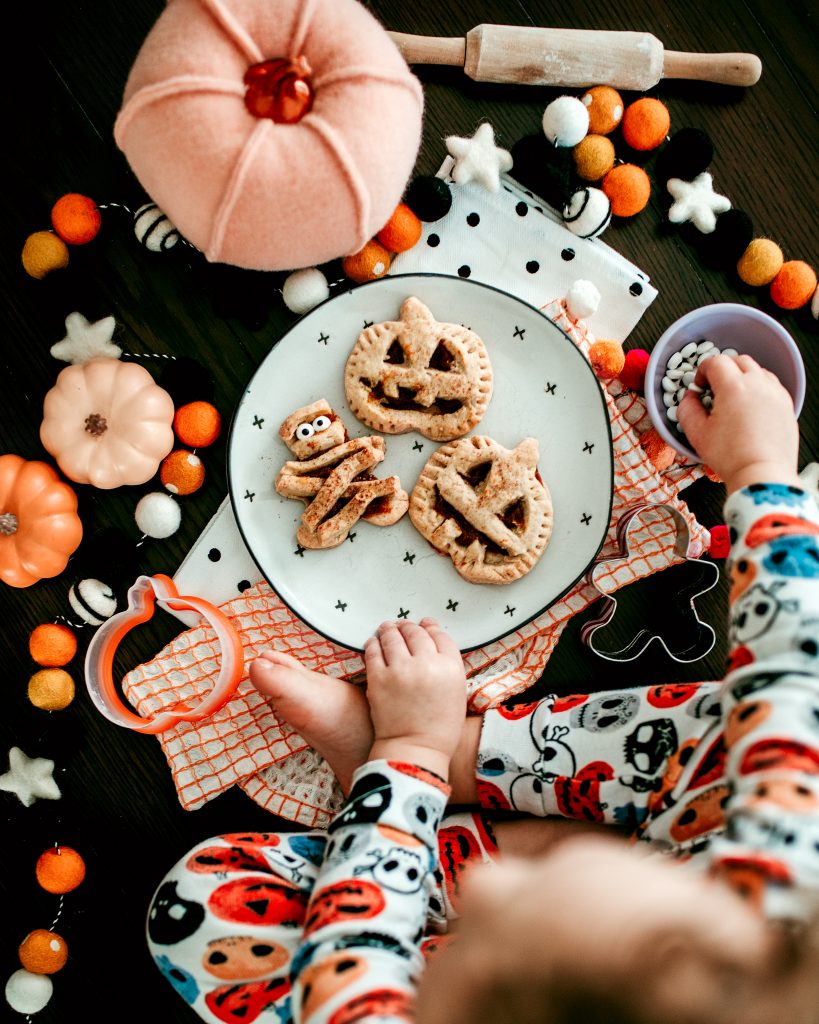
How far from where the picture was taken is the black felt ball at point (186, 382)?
0.95m

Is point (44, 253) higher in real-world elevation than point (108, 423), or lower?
higher

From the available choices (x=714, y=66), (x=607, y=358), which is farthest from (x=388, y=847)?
(x=714, y=66)

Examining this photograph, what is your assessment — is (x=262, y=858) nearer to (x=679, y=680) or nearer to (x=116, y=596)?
(x=116, y=596)

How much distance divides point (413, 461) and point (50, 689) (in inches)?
19.6

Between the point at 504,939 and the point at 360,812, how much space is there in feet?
0.83

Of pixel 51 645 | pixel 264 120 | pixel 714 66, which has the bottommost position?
pixel 51 645

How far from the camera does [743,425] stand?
0.81 m

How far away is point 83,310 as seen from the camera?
3.17ft

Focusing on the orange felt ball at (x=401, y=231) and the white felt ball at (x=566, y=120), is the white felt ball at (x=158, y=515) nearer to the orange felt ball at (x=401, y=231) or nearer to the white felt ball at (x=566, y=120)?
the orange felt ball at (x=401, y=231)

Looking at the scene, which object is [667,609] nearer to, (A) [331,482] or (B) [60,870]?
(A) [331,482]

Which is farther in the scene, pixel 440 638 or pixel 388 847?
pixel 440 638

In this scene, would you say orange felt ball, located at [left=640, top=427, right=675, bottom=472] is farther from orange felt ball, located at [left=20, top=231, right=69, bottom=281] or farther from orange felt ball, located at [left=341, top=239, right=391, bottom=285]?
orange felt ball, located at [left=20, top=231, right=69, bottom=281]

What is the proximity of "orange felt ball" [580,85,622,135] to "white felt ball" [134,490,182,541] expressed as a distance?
66cm

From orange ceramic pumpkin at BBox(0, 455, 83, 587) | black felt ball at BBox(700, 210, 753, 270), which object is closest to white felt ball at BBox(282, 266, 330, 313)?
orange ceramic pumpkin at BBox(0, 455, 83, 587)
